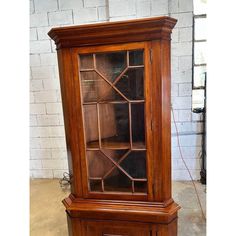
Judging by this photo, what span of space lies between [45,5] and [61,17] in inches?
8.7

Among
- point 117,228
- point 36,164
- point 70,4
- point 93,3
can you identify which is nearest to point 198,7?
point 93,3

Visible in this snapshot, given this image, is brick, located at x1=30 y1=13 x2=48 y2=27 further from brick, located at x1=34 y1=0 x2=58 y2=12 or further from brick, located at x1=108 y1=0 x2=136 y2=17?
brick, located at x1=108 y1=0 x2=136 y2=17

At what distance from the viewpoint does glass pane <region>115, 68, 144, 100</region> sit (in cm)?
112

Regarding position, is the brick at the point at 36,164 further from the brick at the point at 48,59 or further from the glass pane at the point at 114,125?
the glass pane at the point at 114,125

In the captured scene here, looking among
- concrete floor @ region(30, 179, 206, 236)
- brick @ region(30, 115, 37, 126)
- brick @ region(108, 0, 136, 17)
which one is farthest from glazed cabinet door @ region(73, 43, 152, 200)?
brick @ region(30, 115, 37, 126)

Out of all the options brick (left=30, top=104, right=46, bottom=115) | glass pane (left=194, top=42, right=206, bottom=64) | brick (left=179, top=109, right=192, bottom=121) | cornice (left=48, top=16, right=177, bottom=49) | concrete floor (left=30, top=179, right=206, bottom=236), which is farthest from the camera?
brick (left=30, top=104, right=46, bottom=115)

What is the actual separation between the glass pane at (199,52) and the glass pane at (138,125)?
1.56 m

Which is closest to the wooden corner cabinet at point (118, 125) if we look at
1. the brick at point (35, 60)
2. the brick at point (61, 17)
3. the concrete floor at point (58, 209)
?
the concrete floor at point (58, 209)

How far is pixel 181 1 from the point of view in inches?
89.4

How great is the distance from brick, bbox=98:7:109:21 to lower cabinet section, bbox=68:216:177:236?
6.61 ft

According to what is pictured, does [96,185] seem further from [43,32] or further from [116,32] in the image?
[43,32]

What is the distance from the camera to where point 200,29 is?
234cm
